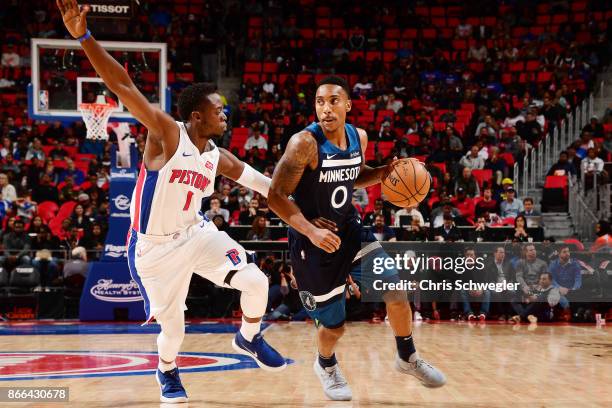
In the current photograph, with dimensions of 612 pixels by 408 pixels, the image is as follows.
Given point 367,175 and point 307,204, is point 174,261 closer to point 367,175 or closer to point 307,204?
point 307,204

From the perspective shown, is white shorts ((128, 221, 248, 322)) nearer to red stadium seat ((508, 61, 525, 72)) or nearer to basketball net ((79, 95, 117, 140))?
basketball net ((79, 95, 117, 140))

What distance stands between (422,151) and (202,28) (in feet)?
28.2

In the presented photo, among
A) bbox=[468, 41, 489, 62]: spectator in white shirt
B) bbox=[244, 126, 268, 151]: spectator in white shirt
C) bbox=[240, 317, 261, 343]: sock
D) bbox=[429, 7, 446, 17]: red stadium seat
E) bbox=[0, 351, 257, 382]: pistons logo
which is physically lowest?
bbox=[0, 351, 257, 382]: pistons logo

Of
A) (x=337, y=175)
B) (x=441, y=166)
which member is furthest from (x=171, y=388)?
(x=441, y=166)

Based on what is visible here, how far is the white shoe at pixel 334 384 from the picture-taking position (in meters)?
5.27

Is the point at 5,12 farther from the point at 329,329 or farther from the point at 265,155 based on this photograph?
the point at 329,329

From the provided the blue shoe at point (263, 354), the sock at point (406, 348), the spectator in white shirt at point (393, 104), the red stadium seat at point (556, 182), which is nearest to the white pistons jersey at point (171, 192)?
the blue shoe at point (263, 354)

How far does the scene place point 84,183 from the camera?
16.4 meters

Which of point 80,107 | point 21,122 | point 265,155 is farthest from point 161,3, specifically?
point 80,107

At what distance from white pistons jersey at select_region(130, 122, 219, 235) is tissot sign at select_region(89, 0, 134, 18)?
704 centimetres

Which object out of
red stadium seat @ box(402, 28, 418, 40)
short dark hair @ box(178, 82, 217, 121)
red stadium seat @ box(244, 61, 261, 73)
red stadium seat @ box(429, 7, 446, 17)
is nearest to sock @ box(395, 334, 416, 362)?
short dark hair @ box(178, 82, 217, 121)

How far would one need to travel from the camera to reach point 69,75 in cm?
1124

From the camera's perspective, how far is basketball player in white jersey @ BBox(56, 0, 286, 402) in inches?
203

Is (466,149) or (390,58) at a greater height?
(390,58)
